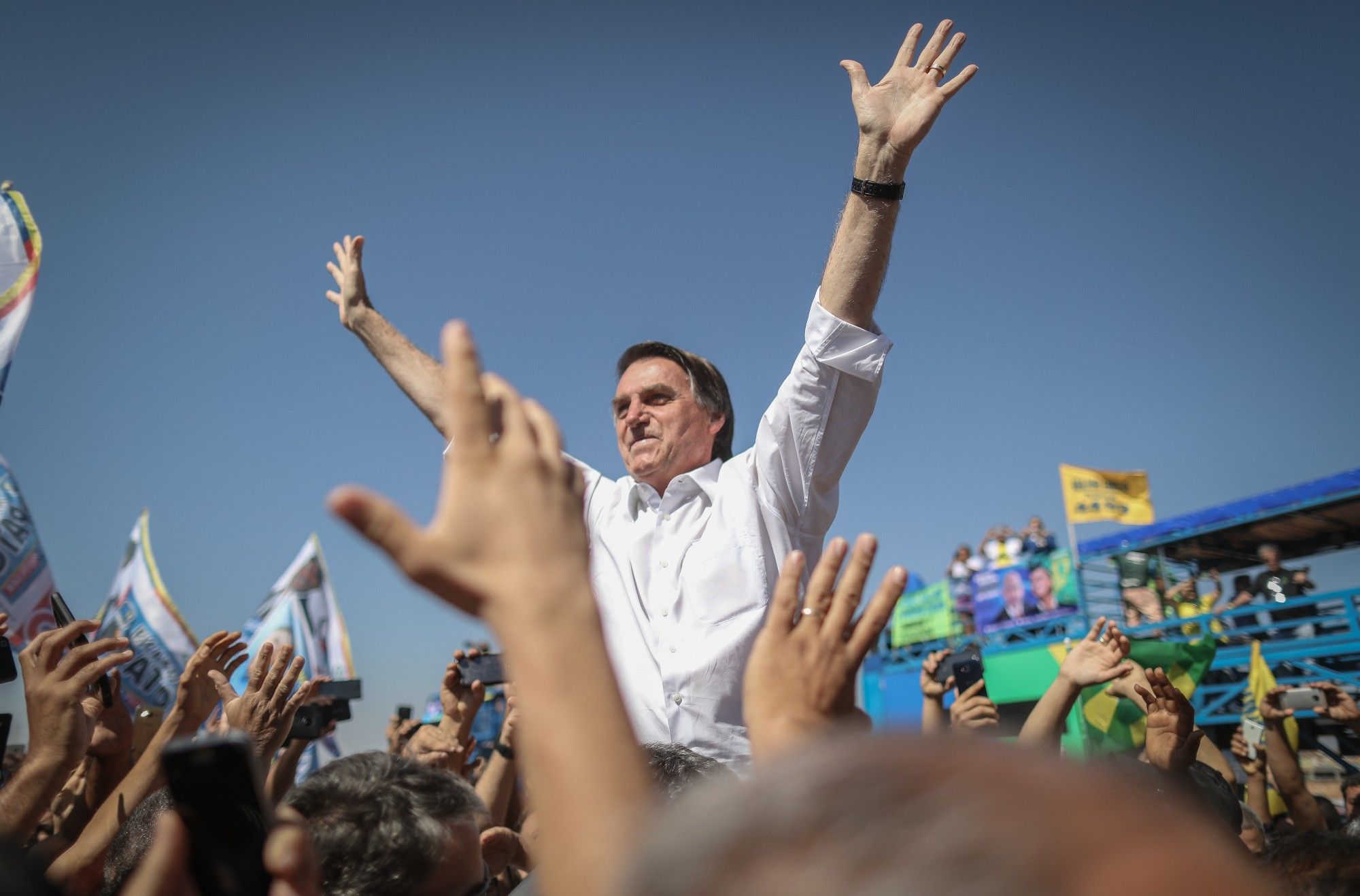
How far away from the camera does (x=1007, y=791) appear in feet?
1.75

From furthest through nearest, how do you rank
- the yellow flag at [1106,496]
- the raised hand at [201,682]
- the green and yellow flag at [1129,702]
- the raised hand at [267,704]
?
the yellow flag at [1106,496] → the green and yellow flag at [1129,702] → the raised hand at [201,682] → the raised hand at [267,704]

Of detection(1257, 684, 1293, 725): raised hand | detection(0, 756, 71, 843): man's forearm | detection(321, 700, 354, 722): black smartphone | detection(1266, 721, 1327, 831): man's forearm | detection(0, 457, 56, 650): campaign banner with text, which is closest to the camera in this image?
detection(0, 756, 71, 843): man's forearm

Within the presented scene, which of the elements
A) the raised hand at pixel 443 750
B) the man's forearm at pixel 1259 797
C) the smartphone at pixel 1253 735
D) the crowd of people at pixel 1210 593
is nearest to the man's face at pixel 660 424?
the raised hand at pixel 443 750

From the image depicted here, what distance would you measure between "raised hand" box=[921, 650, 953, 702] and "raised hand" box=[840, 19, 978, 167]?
6.12 ft

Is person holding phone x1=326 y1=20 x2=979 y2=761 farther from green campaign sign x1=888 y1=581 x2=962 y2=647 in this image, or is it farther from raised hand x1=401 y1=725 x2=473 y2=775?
green campaign sign x1=888 y1=581 x2=962 y2=647

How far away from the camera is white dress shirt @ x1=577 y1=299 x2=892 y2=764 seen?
89.1 inches

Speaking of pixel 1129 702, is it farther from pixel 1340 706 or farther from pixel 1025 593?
pixel 1025 593

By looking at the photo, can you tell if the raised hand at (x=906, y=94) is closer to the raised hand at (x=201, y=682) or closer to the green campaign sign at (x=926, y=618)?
the raised hand at (x=201, y=682)

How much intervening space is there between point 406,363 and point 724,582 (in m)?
1.21

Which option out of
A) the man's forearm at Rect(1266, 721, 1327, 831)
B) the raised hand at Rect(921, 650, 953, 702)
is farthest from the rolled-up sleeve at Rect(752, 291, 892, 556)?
the man's forearm at Rect(1266, 721, 1327, 831)

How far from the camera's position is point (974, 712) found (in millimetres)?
3279

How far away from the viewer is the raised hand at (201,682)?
2773 millimetres

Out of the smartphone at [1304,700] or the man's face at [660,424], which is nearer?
the man's face at [660,424]

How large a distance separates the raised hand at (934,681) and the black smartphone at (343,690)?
223 centimetres
